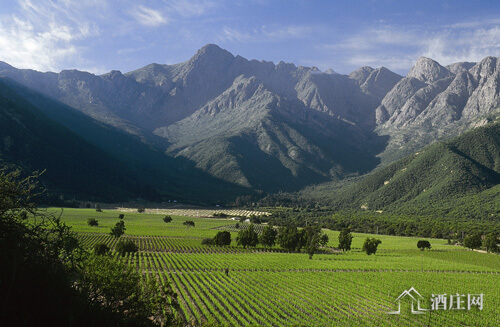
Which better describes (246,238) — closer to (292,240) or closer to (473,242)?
(292,240)

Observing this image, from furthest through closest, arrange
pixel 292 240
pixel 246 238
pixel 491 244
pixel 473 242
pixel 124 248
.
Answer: pixel 473 242, pixel 491 244, pixel 292 240, pixel 246 238, pixel 124 248

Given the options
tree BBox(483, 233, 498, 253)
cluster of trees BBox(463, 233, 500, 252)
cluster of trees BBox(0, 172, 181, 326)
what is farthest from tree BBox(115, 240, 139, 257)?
tree BBox(483, 233, 498, 253)

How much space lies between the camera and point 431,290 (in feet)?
213

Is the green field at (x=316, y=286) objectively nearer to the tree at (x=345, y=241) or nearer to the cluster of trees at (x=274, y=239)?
the cluster of trees at (x=274, y=239)

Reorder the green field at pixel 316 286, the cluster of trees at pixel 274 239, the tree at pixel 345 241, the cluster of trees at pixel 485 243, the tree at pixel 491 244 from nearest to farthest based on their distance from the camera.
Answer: the green field at pixel 316 286 < the cluster of trees at pixel 274 239 < the tree at pixel 345 241 < the tree at pixel 491 244 < the cluster of trees at pixel 485 243

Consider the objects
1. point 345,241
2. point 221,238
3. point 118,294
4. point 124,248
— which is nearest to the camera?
point 118,294

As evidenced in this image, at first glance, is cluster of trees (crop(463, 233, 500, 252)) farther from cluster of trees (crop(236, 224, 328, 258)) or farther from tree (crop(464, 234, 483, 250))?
cluster of trees (crop(236, 224, 328, 258))

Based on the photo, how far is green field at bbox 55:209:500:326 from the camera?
44.4m

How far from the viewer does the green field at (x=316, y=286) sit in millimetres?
44375

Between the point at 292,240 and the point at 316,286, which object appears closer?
the point at 316,286

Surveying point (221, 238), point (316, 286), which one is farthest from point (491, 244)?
point (316, 286)

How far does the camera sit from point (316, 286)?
64312 millimetres

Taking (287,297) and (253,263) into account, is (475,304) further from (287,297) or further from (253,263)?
(253,263)

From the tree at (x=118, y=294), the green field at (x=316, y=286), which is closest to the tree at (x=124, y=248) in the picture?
the green field at (x=316, y=286)
